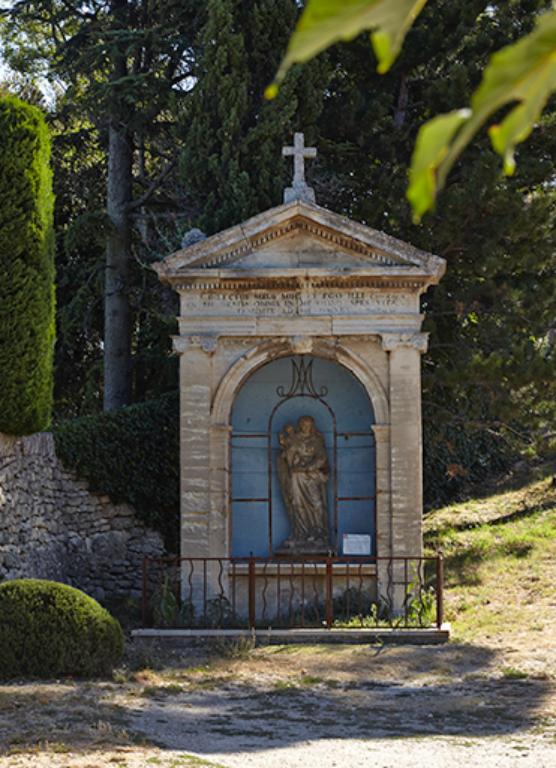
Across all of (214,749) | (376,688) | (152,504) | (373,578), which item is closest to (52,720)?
(214,749)

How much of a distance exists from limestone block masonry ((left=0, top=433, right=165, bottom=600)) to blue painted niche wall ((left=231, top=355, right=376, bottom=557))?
1924mm

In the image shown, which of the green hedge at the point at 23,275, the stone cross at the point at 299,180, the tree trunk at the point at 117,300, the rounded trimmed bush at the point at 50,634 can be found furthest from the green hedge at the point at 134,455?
the rounded trimmed bush at the point at 50,634

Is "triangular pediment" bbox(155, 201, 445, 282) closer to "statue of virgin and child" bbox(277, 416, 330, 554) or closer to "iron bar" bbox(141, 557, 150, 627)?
"statue of virgin and child" bbox(277, 416, 330, 554)

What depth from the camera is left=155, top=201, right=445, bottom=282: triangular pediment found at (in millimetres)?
12594

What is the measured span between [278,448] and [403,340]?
1914 mm

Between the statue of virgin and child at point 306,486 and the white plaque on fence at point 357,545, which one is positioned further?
the statue of virgin and child at point 306,486

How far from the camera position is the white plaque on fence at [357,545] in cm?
1281

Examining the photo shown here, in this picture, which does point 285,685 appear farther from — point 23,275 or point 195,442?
point 23,275

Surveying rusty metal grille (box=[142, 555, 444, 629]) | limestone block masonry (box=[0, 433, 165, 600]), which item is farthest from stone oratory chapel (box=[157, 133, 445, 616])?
limestone block masonry (box=[0, 433, 165, 600])

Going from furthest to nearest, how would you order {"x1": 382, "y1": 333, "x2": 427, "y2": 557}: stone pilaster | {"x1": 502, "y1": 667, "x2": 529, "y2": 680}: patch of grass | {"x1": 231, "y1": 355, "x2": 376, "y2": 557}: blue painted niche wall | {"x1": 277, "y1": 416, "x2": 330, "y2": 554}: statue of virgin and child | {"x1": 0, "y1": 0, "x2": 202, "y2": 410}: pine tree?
{"x1": 0, "y1": 0, "x2": 202, "y2": 410}: pine tree, {"x1": 231, "y1": 355, "x2": 376, "y2": 557}: blue painted niche wall, {"x1": 277, "y1": 416, "x2": 330, "y2": 554}: statue of virgin and child, {"x1": 382, "y1": 333, "x2": 427, "y2": 557}: stone pilaster, {"x1": 502, "y1": 667, "x2": 529, "y2": 680}: patch of grass

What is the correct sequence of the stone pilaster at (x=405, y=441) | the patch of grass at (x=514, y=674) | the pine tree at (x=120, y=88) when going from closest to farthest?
1. the patch of grass at (x=514, y=674)
2. the stone pilaster at (x=405, y=441)
3. the pine tree at (x=120, y=88)

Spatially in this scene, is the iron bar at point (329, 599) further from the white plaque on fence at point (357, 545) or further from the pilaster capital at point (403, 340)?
the pilaster capital at point (403, 340)

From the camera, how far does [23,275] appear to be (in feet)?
40.7

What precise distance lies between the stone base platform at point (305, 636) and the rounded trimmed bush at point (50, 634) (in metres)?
1.72
